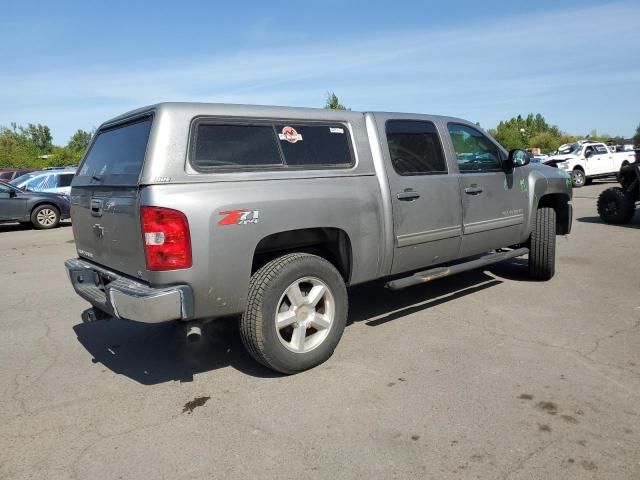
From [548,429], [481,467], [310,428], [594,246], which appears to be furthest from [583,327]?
[594,246]

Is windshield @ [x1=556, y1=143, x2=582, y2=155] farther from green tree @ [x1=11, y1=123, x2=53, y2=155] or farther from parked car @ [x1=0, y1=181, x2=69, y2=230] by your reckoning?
green tree @ [x1=11, y1=123, x2=53, y2=155]

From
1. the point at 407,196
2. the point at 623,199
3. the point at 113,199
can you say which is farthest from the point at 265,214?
the point at 623,199

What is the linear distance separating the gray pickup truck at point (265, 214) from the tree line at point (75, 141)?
21.7 metres

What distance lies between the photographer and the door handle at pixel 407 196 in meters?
4.24

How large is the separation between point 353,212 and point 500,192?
212 cm

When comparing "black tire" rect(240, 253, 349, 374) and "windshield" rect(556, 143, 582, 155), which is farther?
"windshield" rect(556, 143, 582, 155)

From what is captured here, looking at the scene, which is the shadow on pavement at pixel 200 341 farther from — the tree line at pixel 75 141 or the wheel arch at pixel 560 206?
the tree line at pixel 75 141

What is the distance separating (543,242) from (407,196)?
2394 millimetres

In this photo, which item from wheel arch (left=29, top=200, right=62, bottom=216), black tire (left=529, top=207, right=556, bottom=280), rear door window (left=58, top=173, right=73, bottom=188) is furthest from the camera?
rear door window (left=58, top=173, right=73, bottom=188)

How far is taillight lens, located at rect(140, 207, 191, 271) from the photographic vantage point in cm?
307

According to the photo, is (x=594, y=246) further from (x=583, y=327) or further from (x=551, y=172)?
(x=583, y=327)

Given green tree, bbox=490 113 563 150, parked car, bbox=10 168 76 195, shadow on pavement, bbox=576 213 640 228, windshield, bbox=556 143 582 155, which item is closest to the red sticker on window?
shadow on pavement, bbox=576 213 640 228

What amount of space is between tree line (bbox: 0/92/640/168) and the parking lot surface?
2186 centimetres

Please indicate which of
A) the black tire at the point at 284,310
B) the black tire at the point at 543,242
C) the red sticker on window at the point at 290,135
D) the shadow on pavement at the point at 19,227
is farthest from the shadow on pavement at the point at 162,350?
the shadow on pavement at the point at 19,227
